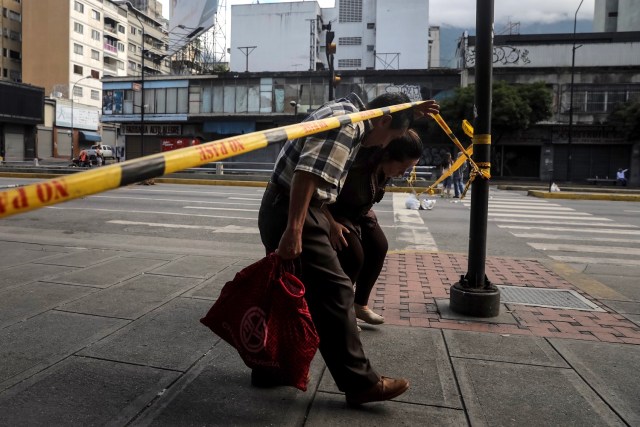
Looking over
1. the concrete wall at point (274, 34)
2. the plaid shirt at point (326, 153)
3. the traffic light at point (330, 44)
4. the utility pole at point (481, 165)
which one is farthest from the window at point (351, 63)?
the plaid shirt at point (326, 153)

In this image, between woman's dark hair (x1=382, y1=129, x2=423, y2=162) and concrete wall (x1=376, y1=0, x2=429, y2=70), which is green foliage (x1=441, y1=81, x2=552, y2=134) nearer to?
concrete wall (x1=376, y1=0, x2=429, y2=70)

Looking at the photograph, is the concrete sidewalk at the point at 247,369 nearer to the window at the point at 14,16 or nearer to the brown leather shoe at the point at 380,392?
the brown leather shoe at the point at 380,392

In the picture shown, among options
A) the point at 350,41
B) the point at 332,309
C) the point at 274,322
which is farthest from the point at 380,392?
the point at 350,41

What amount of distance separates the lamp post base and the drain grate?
589 millimetres

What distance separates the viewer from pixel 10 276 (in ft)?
16.7

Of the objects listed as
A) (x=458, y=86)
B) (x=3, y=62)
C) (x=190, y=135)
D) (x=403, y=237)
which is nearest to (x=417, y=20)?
(x=458, y=86)

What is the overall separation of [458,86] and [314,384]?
38.2 m

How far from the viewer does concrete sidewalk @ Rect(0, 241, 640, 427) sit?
2.56 m

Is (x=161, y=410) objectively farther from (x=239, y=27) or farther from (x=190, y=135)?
(x=239, y=27)

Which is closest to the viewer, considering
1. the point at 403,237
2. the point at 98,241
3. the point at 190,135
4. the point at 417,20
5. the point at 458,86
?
the point at 98,241

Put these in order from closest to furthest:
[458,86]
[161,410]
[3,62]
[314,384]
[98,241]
→ [161,410]
[314,384]
[98,241]
[458,86]
[3,62]

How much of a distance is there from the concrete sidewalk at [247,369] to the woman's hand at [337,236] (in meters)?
0.74

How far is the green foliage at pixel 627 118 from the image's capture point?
3412 centimetres

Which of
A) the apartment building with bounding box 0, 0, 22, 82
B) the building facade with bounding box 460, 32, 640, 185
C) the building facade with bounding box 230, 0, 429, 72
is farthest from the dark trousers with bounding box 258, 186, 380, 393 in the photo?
the apartment building with bounding box 0, 0, 22, 82
